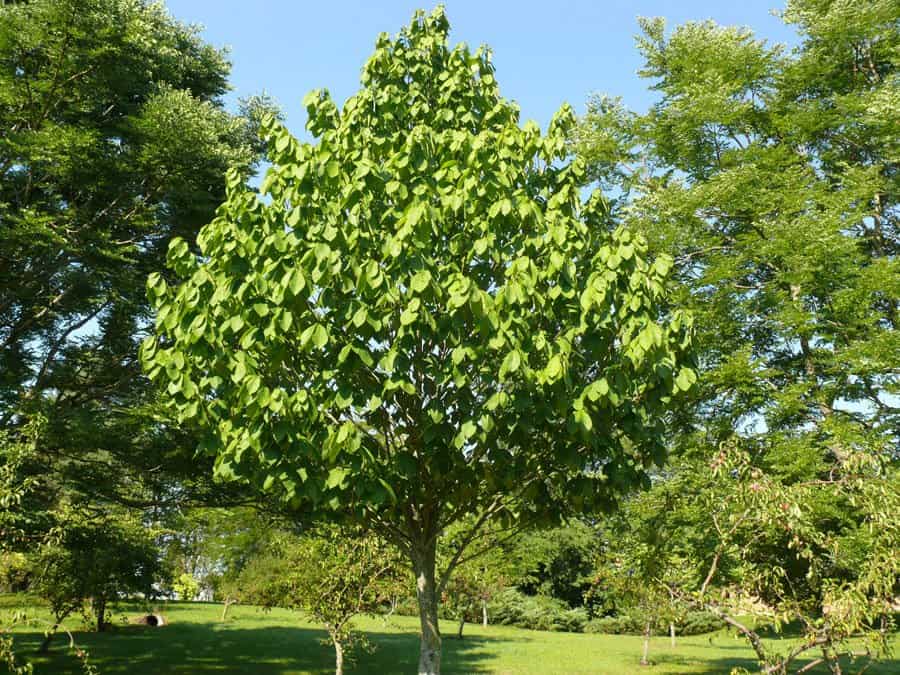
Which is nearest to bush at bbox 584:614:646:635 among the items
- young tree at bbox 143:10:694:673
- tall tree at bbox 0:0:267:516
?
tall tree at bbox 0:0:267:516

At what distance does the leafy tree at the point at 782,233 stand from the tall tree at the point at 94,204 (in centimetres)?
1092

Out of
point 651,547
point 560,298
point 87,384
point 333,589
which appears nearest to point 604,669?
point 333,589

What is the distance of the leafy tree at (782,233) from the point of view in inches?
544

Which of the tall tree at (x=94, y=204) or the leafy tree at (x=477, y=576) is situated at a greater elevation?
the tall tree at (x=94, y=204)

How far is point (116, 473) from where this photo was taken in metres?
14.8

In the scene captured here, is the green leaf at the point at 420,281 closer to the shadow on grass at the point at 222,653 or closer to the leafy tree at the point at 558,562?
the shadow on grass at the point at 222,653

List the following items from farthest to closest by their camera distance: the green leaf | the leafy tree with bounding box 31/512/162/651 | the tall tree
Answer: the leafy tree with bounding box 31/512/162/651, the tall tree, the green leaf

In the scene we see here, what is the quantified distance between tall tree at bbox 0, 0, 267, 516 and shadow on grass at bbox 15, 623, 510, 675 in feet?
22.9

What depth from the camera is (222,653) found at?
78.1 ft

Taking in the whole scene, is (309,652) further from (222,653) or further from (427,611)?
(427,611)

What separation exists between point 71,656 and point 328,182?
20466 mm

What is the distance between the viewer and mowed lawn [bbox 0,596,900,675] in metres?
20.8

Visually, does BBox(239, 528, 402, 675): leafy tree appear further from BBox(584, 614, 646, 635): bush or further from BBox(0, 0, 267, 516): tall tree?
BBox(584, 614, 646, 635): bush

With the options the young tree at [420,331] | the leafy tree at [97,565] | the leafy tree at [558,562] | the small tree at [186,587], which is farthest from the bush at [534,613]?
the young tree at [420,331]
